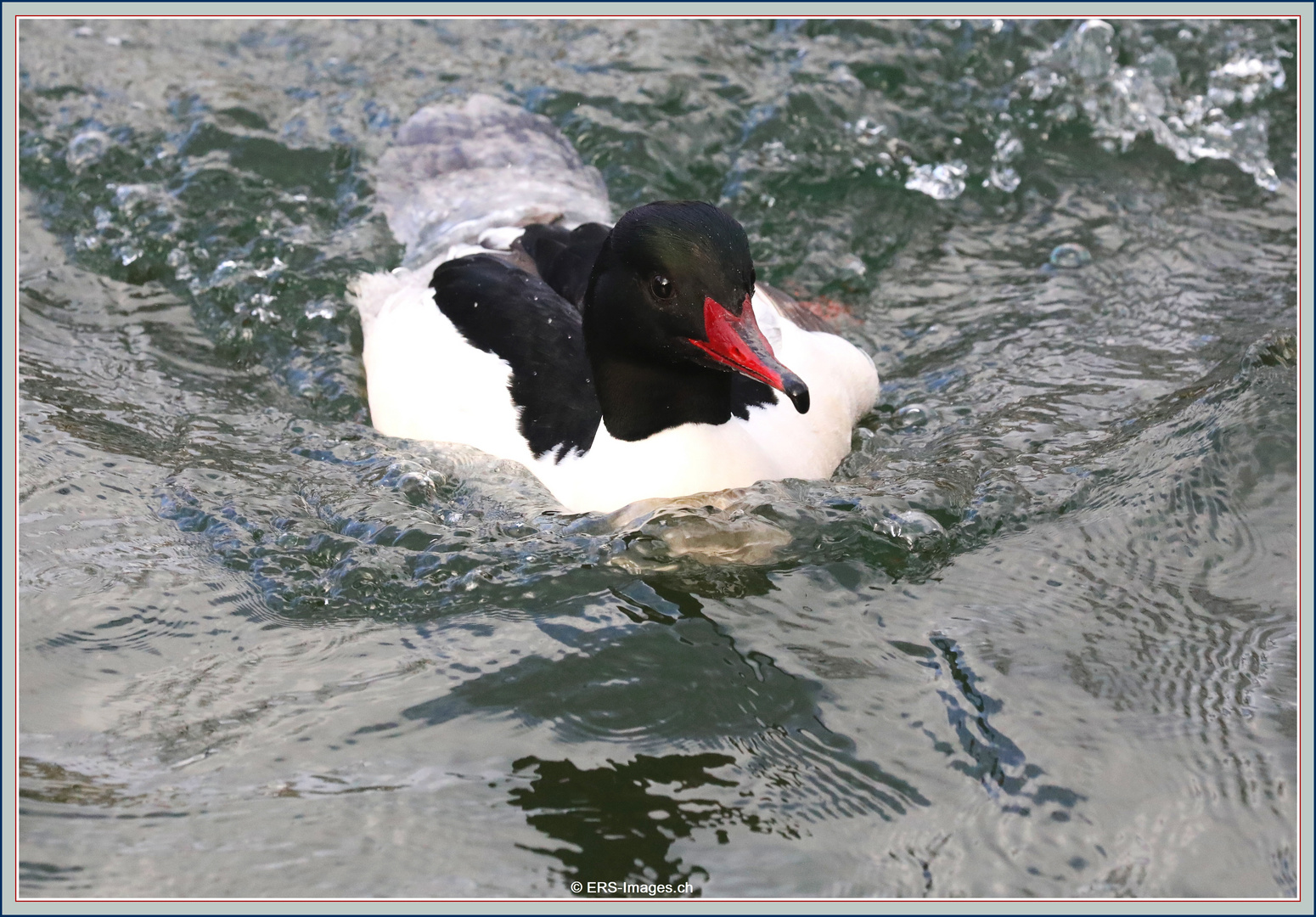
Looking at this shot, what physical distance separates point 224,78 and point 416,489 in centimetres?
381

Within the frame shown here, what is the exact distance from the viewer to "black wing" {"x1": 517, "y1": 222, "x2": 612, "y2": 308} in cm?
503

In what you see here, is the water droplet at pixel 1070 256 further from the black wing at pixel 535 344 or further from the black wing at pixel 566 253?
the black wing at pixel 535 344

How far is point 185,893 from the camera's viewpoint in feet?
9.91

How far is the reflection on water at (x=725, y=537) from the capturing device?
3.15 m

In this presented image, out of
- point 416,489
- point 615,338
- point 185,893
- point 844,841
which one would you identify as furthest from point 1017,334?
point 185,893

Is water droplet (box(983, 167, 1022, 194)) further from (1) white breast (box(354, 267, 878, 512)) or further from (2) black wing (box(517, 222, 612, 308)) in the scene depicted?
(2) black wing (box(517, 222, 612, 308))

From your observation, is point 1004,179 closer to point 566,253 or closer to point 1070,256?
point 1070,256

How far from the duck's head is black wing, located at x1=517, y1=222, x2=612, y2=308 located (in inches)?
37.9

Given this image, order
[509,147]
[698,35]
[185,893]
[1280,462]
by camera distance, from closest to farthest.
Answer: [185,893] < [1280,462] < [509,147] < [698,35]

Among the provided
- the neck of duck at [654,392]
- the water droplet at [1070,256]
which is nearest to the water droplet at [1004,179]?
the water droplet at [1070,256]

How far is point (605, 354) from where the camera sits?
419 cm

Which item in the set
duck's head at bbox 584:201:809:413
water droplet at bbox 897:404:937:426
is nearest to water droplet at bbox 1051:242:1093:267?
water droplet at bbox 897:404:937:426

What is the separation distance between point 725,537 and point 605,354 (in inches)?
27.0

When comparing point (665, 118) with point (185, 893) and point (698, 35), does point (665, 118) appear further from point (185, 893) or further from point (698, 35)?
point (185, 893)
